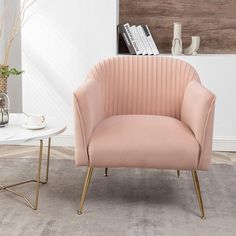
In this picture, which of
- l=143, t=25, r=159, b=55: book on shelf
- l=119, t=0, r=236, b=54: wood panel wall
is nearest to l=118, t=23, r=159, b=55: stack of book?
l=143, t=25, r=159, b=55: book on shelf

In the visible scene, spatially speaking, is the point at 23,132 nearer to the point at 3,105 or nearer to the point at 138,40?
the point at 3,105

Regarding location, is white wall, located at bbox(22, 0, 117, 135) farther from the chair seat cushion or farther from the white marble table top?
the chair seat cushion

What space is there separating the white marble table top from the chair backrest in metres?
0.41

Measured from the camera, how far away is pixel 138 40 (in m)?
3.89

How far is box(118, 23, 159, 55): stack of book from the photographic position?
12.7 feet

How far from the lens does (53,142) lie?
4.02 meters

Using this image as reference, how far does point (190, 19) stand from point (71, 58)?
101 centimetres

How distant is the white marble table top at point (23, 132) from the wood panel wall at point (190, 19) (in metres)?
1.53

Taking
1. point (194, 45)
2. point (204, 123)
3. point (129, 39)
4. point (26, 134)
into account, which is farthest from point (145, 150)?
point (194, 45)

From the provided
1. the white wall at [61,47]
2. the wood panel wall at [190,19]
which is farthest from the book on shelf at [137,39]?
the wood panel wall at [190,19]

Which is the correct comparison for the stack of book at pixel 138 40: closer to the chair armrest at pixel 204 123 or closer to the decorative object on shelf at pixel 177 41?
the decorative object on shelf at pixel 177 41

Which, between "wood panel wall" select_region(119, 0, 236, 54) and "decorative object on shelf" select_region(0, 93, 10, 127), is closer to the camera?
"decorative object on shelf" select_region(0, 93, 10, 127)

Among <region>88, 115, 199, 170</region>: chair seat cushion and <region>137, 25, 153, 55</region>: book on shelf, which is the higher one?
<region>137, 25, 153, 55</region>: book on shelf

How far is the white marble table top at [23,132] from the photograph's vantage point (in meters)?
2.50
